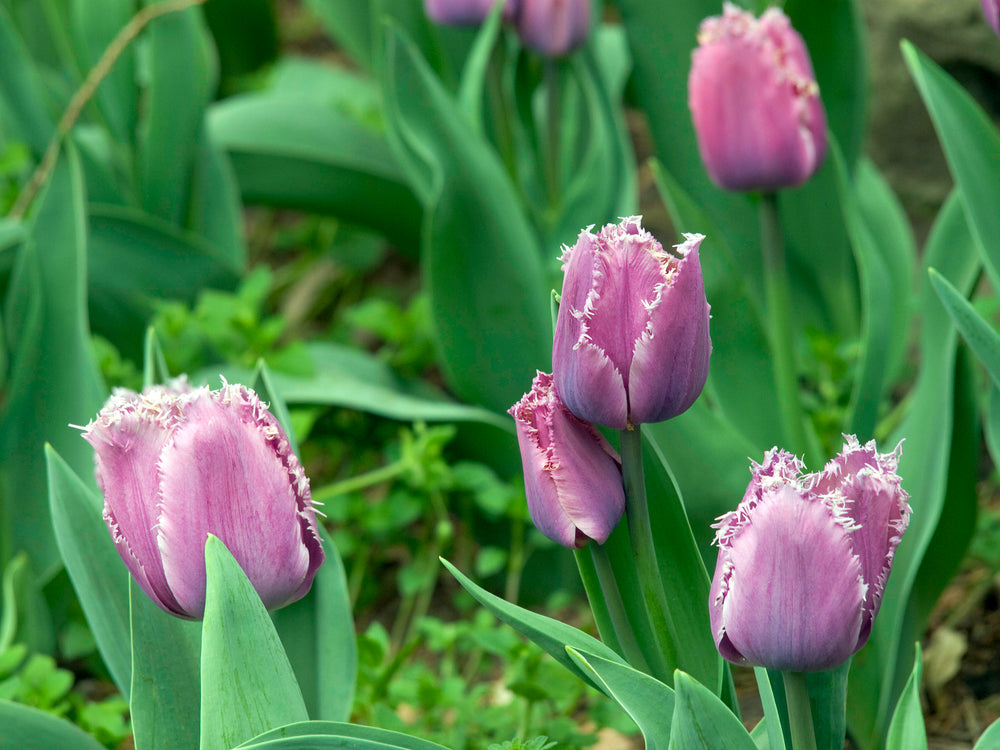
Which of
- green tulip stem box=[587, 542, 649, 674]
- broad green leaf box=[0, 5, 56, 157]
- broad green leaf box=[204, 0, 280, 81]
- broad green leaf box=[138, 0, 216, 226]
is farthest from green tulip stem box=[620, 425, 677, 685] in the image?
broad green leaf box=[204, 0, 280, 81]

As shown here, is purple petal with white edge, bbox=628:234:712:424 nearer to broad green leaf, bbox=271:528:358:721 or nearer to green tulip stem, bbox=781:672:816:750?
green tulip stem, bbox=781:672:816:750

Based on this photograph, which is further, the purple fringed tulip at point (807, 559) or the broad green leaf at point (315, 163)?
the broad green leaf at point (315, 163)

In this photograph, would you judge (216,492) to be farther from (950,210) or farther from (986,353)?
(950,210)

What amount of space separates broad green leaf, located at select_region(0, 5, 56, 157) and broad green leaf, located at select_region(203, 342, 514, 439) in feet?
1.71

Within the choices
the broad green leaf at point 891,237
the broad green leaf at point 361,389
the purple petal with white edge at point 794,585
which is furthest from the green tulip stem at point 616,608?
the broad green leaf at point 891,237

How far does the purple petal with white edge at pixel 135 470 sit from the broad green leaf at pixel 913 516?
0.65 metres

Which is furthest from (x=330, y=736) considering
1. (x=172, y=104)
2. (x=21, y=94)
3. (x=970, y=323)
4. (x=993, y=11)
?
(x=21, y=94)

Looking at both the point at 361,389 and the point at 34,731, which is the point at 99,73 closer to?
the point at 361,389

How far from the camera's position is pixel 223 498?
0.65m

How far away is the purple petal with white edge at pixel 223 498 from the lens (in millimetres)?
647

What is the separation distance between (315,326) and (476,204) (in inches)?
38.2

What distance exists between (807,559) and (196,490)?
1.14 feet

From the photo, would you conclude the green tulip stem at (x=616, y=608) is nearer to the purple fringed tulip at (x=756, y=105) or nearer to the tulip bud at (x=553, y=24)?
the purple fringed tulip at (x=756, y=105)

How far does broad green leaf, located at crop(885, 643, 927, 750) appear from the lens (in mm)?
693
